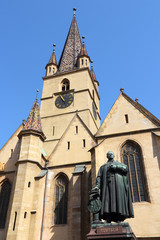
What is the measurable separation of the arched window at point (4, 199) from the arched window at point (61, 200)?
3.44 meters

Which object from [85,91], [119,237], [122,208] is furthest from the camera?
[85,91]

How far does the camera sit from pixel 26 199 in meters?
15.2

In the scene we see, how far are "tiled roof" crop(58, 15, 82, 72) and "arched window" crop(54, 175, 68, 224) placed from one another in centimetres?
1808

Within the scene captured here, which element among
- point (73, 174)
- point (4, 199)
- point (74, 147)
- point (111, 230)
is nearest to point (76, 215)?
point (73, 174)

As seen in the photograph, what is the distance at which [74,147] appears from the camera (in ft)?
58.9

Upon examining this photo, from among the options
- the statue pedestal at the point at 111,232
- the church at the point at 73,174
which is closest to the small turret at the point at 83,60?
the church at the point at 73,174

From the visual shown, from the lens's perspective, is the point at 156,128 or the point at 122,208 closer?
the point at 122,208

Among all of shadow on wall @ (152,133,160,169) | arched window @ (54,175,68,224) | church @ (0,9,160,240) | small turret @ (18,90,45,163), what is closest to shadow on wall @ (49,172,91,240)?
church @ (0,9,160,240)

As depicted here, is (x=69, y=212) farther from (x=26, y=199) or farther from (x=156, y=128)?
(x=156, y=128)

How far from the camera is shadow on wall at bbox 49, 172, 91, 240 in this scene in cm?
1382

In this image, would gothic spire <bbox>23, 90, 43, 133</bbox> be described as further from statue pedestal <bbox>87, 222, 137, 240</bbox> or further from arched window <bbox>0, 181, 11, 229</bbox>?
statue pedestal <bbox>87, 222, 137, 240</bbox>

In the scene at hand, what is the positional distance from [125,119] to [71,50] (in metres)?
21.7

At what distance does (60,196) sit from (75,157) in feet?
9.28

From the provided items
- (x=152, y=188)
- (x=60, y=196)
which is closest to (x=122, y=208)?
(x=152, y=188)
